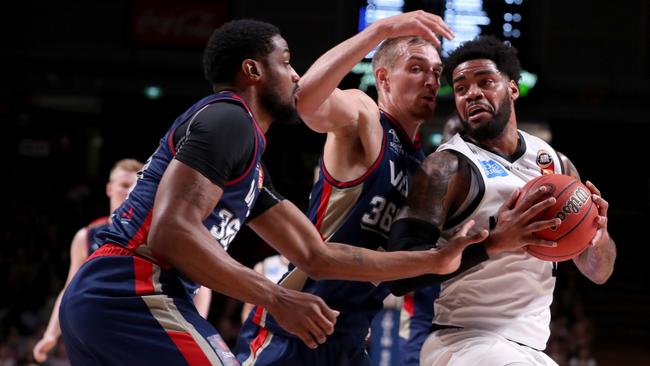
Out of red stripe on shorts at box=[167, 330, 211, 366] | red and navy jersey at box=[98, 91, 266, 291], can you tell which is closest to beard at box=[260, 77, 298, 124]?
red and navy jersey at box=[98, 91, 266, 291]

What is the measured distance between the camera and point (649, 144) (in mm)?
15703

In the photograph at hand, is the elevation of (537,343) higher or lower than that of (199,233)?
lower

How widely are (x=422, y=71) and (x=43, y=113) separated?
13.5 metres

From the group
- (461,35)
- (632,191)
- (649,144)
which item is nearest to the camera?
(461,35)

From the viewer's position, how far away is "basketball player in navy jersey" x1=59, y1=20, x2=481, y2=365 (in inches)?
106

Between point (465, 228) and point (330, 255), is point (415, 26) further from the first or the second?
point (330, 255)

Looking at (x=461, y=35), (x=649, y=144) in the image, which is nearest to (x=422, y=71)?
(x=461, y=35)

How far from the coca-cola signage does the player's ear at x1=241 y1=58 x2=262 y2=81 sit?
38.0 ft

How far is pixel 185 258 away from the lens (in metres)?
2.70

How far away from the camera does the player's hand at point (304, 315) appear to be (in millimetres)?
2738

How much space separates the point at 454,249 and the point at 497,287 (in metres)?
0.52

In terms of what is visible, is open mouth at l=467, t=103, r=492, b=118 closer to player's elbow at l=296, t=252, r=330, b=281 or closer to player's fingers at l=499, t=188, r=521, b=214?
player's fingers at l=499, t=188, r=521, b=214

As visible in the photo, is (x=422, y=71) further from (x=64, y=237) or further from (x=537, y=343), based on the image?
(x=64, y=237)

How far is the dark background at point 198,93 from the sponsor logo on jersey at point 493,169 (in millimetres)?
10170
